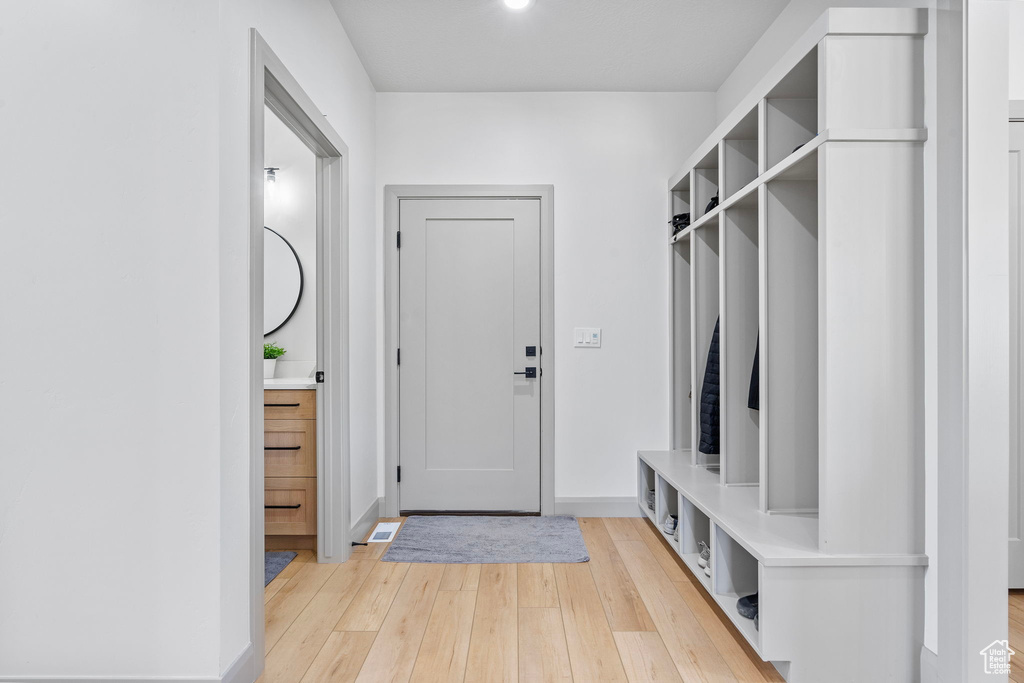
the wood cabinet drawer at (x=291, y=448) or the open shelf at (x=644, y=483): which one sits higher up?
the wood cabinet drawer at (x=291, y=448)

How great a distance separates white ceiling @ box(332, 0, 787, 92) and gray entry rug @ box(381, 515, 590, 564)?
102 inches

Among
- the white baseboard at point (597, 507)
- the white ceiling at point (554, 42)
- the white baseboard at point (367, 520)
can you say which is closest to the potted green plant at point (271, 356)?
the white baseboard at point (367, 520)

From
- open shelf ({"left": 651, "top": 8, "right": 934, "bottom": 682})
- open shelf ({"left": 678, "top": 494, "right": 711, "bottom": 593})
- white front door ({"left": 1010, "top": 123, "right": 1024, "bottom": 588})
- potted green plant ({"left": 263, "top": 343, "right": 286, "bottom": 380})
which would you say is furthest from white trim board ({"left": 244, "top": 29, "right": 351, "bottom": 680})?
white front door ({"left": 1010, "top": 123, "right": 1024, "bottom": 588})

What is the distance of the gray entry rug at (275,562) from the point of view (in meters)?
2.59

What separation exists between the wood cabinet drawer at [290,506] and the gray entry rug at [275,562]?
0.12 meters

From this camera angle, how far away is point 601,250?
3592 mm

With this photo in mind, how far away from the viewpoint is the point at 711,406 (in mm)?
2828

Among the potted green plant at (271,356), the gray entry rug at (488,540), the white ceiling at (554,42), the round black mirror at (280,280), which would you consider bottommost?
the gray entry rug at (488,540)

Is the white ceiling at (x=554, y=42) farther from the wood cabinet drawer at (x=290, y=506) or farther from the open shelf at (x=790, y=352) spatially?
the wood cabinet drawer at (x=290, y=506)

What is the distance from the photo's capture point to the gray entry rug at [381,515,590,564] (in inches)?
112
